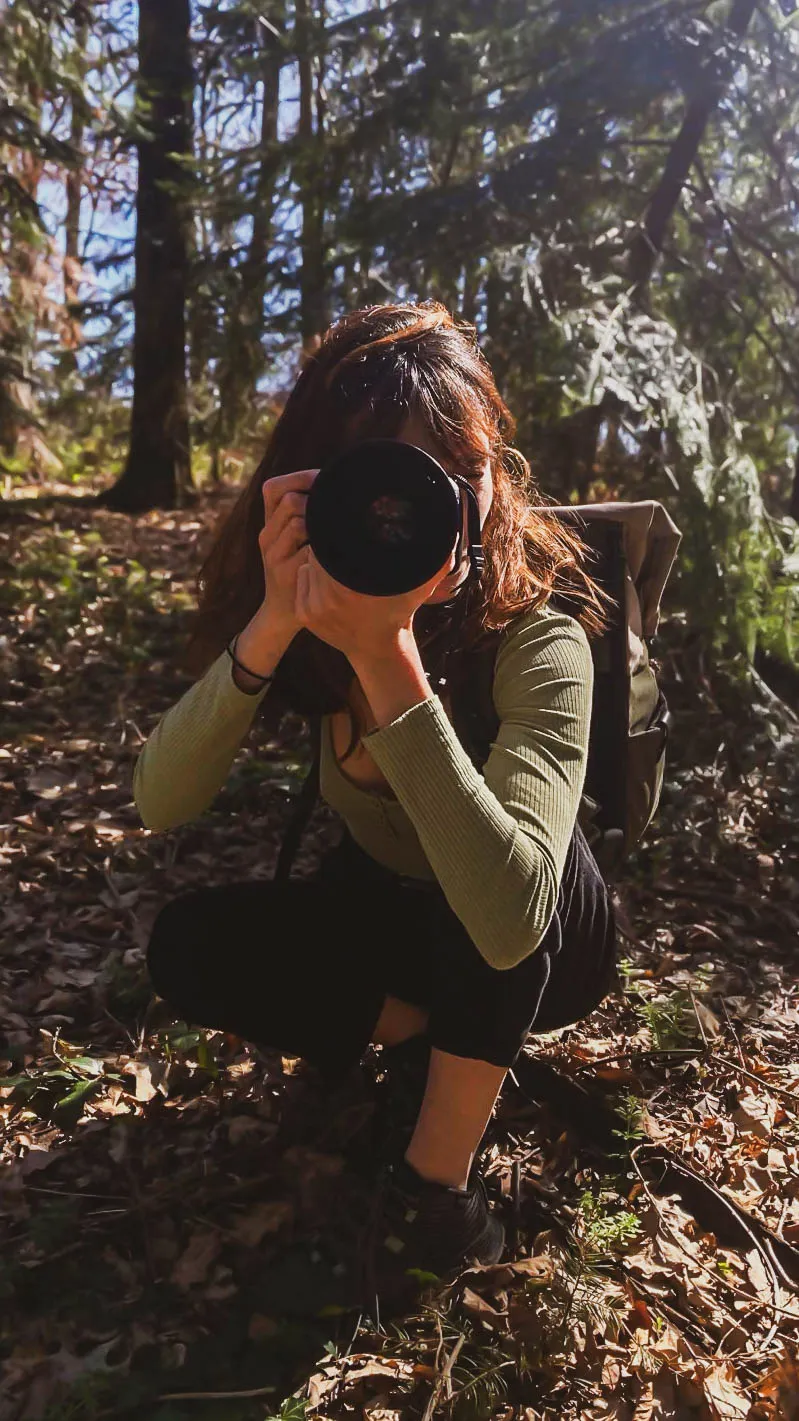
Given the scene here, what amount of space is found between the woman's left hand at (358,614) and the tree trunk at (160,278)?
5.34 meters

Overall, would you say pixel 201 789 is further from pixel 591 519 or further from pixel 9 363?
pixel 9 363

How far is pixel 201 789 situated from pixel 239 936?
270 mm

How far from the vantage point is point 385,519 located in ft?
4.42

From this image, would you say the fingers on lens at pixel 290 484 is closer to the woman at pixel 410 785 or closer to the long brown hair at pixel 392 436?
the woman at pixel 410 785

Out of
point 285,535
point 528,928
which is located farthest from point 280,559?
point 528,928

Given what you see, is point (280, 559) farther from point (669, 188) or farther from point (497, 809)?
point (669, 188)

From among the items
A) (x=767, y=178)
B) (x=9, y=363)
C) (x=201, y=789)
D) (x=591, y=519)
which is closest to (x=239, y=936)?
(x=201, y=789)

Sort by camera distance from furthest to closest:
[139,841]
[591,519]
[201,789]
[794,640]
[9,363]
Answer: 1. [9,363]
2. [794,640]
3. [139,841]
4. [591,519]
5. [201,789]

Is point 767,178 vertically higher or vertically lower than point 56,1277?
higher

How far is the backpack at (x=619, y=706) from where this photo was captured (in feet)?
5.94

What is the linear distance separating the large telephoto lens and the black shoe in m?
0.95

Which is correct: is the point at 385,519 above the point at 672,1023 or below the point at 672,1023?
above

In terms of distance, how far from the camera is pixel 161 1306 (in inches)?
62.2

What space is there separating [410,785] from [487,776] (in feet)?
0.44
